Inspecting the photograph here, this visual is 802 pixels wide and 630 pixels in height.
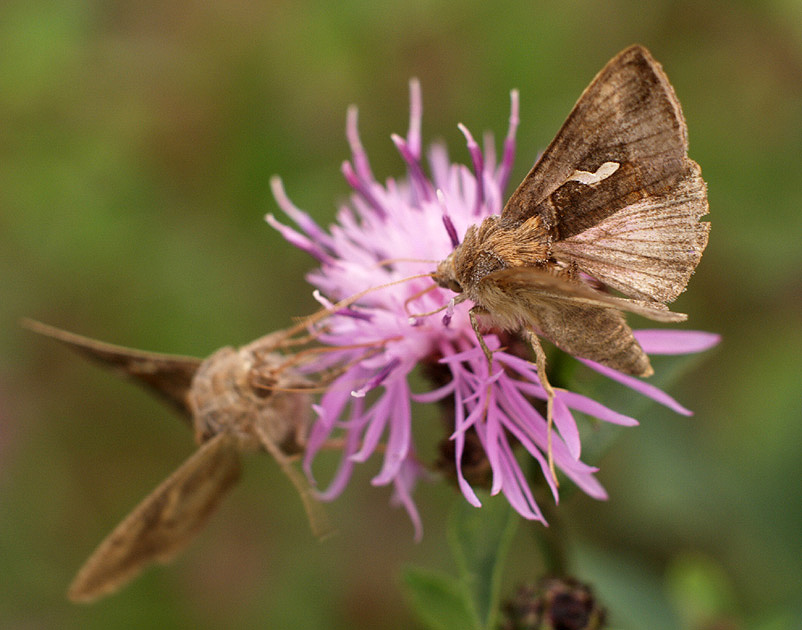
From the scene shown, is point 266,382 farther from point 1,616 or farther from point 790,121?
point 790,121

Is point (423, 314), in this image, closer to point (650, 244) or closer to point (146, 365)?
point (650, 244)

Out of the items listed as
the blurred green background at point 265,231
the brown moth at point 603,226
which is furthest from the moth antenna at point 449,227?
the blurred green background at point 265,231

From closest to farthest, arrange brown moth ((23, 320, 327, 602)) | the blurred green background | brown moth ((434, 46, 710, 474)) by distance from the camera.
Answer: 1. brown moth ((434, 46, 710, 474))
2. brown moth ((23, 320, 327, 602))
3. the blurred green background

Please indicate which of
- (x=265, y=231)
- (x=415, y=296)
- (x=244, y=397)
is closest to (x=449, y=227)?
(x=415, y=296)

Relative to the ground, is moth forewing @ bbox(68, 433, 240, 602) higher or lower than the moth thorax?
lower

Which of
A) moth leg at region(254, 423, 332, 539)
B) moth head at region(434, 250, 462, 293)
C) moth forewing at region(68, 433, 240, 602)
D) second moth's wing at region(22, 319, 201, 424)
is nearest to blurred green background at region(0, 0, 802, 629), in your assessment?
second moth's wing at region(22, 319, 201, 424)

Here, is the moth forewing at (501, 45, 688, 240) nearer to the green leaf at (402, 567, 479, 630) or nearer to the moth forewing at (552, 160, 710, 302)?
the moth forewing at (552, 160, 710, 302)

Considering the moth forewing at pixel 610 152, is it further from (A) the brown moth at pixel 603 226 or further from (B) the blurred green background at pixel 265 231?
(B) the blurred green background at pixel 265 231
